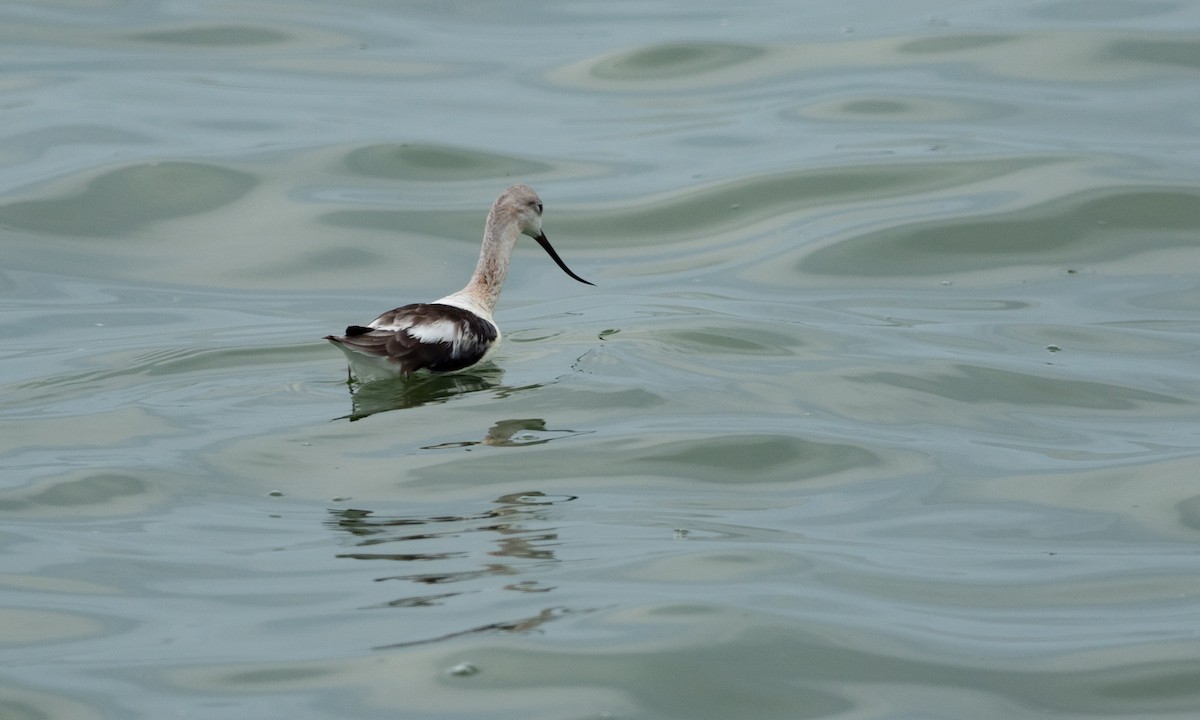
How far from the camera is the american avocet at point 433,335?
9438 mm

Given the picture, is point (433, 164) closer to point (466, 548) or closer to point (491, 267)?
point (491, 267)

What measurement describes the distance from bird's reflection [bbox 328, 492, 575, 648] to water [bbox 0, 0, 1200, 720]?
0.03 meters

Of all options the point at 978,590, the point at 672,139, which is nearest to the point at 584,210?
the point at 672,139

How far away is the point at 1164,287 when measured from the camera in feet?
40.1

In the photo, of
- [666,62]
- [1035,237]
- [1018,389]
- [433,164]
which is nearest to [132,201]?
[433,164]

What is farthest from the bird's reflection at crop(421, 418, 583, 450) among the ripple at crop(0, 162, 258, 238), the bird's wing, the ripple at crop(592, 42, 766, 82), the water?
the ripple at crop(592, 42, 766, 82)

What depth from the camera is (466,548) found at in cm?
682

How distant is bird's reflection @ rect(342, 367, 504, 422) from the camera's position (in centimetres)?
927

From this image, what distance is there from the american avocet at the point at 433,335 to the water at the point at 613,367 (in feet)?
0.52

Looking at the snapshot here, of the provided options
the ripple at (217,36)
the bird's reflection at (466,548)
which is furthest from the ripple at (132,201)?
the bird's reflection at (466,548)

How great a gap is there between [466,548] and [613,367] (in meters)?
3.30

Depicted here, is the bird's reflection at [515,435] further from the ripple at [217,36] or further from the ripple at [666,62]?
the ripple at [217,36]

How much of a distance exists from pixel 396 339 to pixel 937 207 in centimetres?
598

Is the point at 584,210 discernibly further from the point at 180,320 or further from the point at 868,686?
the point at 868,686
